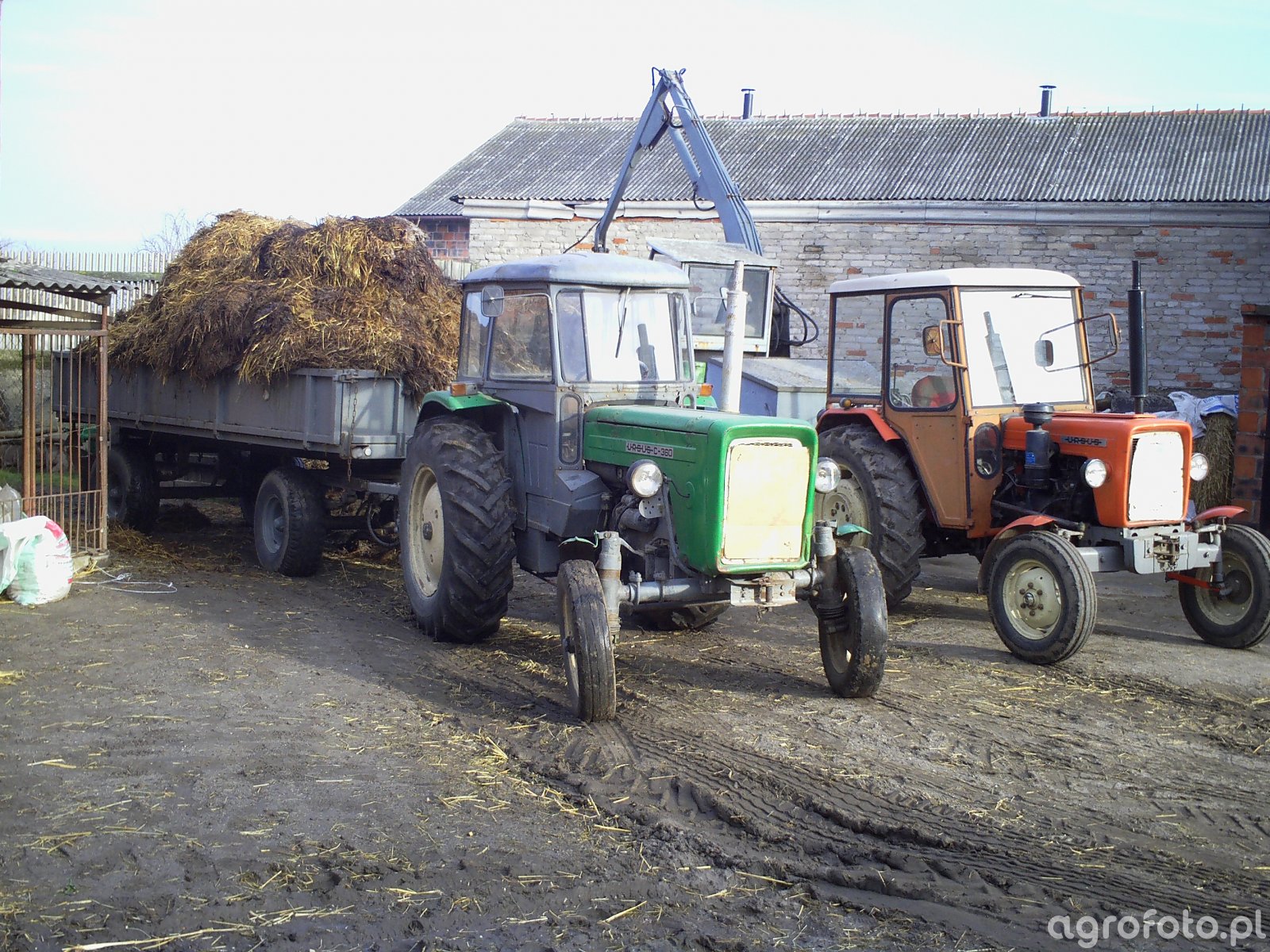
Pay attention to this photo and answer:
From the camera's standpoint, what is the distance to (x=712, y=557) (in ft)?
19.7

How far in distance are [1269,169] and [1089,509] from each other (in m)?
13.0

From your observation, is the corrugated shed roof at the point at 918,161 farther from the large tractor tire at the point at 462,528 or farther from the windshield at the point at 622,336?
the large tractor tire at the point at 462,528

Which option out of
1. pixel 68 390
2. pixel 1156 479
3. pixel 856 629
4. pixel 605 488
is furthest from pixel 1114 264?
pixel 68 390

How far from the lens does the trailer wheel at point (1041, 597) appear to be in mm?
6789

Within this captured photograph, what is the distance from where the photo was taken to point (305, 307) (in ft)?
30.8

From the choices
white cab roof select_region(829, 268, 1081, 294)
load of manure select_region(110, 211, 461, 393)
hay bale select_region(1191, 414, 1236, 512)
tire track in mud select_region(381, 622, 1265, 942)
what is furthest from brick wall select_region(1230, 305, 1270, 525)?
tire track in mud select_region(381, 622, 1265, 942)

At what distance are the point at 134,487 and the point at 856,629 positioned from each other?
7816 millimetres

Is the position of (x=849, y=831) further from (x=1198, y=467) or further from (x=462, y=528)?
(x=1198, y=467)

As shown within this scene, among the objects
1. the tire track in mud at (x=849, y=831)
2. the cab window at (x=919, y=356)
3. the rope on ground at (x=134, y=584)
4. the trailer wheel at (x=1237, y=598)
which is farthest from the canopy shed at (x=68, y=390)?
the trailer wheel at (x=1237, y=598)

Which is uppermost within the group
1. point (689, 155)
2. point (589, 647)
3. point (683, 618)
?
point (689, 155)

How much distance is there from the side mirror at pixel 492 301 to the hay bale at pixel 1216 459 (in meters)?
7.52

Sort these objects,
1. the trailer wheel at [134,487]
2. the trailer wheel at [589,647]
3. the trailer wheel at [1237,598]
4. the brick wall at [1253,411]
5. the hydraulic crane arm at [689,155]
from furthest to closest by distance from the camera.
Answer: the hydraulic crane arm at [689,155] → the trailer wheel at [134,487] → the brick wall at [1253,411] → the trailer wheel at [1237,598] → the trailer wheel at [589,647]

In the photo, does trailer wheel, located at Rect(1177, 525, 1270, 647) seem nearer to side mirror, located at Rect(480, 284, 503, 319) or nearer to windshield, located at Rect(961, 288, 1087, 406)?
windshield, located at Rect(961, 288, 1087, 406)

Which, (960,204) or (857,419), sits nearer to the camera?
(857,419)
